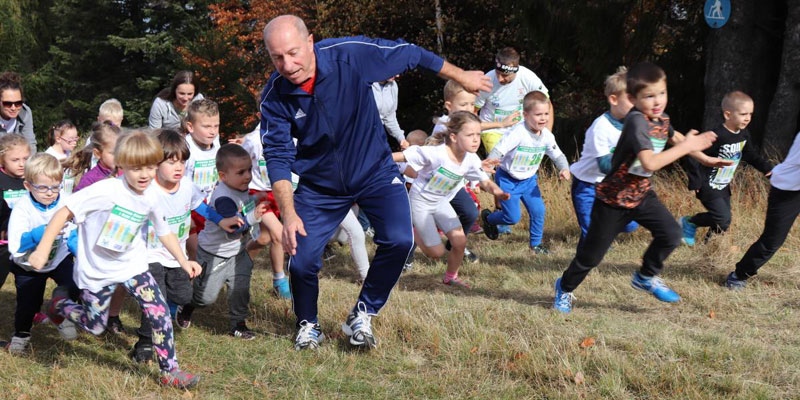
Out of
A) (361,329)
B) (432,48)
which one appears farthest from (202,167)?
(432,48)

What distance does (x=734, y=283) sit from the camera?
21.4ft

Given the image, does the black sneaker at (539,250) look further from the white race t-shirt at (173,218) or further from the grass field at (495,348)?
the white race t-shirt at (173,218)

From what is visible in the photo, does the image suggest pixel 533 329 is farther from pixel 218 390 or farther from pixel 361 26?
pixel 361 26

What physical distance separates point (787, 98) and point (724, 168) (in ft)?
13.7

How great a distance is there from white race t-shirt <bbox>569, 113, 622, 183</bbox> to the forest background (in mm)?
4962

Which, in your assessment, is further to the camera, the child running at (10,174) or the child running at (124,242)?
the child running at (10,174)

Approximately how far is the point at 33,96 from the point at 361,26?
52.6 ft

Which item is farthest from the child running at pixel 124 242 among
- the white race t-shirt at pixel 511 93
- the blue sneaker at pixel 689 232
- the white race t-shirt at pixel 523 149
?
the blue sneaker at pixel 689 232

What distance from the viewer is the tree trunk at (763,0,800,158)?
34.4 ft

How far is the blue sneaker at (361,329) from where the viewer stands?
16.6 feet

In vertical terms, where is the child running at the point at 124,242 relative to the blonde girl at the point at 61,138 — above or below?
above

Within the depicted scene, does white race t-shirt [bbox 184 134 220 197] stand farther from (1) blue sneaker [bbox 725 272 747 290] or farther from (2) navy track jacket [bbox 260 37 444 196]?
(1) blue sneaker [bbox 725 272 747 290]

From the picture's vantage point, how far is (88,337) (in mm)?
5809

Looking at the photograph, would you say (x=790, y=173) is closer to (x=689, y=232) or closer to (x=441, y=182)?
(x=689, y=232)
